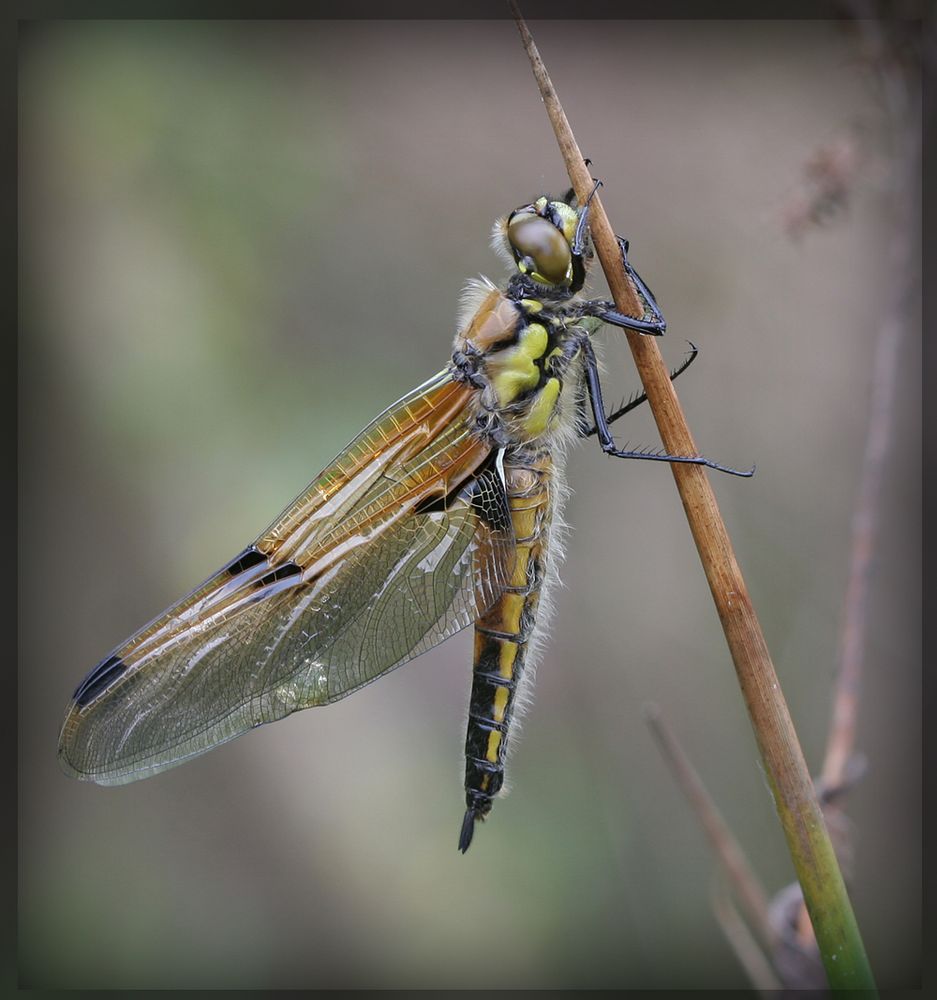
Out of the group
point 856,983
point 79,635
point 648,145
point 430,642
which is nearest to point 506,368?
point 430,642

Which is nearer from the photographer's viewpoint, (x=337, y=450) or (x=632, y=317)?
(x=632, y=317)

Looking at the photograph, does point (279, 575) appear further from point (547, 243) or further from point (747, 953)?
point (747, 953)

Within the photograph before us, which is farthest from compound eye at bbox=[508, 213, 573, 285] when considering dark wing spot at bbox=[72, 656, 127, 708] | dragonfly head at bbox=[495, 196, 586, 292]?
dark wing spot at bbox=[72, 656, 127, 708]

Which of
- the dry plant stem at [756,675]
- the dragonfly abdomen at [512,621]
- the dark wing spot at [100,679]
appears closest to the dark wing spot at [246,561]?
the dark wing spot at [100,679]

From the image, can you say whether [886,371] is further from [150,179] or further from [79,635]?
[79,635]

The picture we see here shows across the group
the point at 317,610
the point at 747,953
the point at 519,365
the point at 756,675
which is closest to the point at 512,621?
the point at 317,610

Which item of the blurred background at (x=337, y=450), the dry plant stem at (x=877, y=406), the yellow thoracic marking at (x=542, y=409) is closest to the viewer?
the dry plant stem at (x=877, y=406)

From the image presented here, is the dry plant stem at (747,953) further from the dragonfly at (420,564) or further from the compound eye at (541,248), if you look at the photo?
the compound eye at (541,248)
